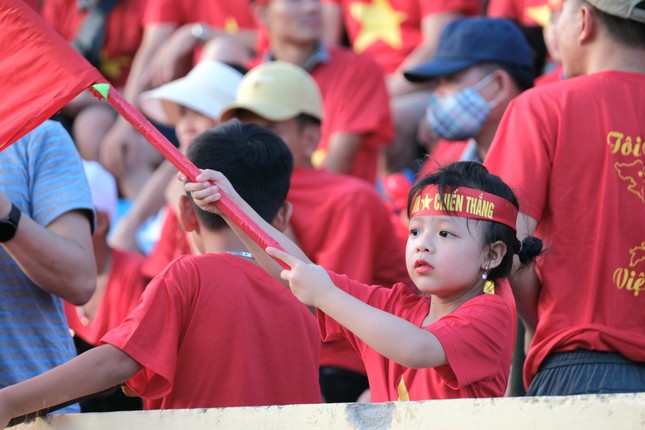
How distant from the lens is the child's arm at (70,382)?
8.50ft

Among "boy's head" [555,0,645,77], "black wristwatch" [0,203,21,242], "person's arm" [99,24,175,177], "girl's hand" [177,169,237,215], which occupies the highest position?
"boy's head" [555,0,645,77]

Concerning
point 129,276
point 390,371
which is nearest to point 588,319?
point 390,371

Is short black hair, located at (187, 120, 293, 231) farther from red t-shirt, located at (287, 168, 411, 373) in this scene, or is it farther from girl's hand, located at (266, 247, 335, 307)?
red t-shirt, located at (287, 168, 411, 373)

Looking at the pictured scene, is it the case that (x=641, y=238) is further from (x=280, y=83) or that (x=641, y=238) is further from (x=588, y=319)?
(x=280, y=83)

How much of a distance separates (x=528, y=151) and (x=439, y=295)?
575 millimetres

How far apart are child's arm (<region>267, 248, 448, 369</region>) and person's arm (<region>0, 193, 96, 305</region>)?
683 millimetres

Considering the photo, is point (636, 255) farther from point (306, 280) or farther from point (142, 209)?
point (142, 209)

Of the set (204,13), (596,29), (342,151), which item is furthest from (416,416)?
(204,13)

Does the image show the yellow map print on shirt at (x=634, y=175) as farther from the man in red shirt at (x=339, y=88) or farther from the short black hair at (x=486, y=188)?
the man in red shirt at (x=339, y=88)

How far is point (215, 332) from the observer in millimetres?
2928

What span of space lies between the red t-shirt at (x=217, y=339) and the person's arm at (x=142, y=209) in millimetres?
3226

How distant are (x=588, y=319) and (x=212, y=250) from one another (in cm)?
99

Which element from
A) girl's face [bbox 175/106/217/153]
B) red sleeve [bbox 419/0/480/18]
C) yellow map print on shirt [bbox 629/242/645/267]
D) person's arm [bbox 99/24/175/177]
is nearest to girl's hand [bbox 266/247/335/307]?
yellow map print on shirt [bbox 629/242/645/267]

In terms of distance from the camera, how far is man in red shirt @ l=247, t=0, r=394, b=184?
18.9 feet
